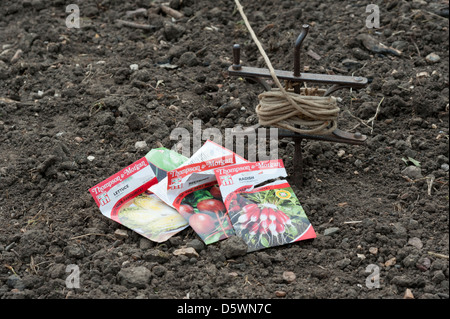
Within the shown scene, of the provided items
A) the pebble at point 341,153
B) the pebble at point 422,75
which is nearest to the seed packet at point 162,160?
the pebble at point 341,153

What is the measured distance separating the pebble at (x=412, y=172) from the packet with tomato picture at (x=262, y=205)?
56cm

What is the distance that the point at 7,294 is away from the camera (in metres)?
2.20

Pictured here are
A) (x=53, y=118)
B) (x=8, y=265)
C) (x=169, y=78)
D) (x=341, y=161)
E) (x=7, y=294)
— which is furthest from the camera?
(x=169, y=78)

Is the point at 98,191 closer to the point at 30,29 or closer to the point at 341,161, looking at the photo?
the point at 341,161

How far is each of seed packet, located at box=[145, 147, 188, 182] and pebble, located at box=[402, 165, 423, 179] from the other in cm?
105

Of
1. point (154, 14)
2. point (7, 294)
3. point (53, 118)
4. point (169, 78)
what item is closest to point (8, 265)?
point (7, 294)

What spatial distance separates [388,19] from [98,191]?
2.19m

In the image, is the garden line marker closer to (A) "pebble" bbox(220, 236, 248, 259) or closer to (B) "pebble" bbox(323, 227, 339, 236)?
(B) "pebble" bbox(323, 227, 339, 236)

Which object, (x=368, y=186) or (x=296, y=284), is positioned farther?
(x=368, y=186)

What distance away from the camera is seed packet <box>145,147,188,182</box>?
2.74 m

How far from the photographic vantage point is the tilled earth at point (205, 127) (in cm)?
226

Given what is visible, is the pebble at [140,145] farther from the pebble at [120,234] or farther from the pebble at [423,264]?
the pebble at [423,264]

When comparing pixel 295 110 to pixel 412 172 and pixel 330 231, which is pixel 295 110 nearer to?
pixel 330 231

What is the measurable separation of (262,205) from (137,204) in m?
0.57
